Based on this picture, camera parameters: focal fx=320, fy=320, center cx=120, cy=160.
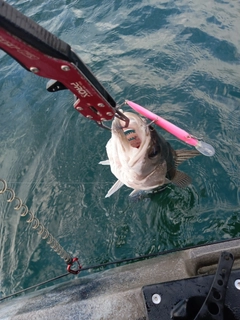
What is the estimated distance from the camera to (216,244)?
2.73 meters

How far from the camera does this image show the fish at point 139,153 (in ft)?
10.5

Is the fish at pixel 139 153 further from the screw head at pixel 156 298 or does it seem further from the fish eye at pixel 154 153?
the screw head at pixel 156 298

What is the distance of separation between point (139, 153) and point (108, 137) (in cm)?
221

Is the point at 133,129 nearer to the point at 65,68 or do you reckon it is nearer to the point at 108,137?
the point at 65,68

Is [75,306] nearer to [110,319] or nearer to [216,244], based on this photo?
[110,319]

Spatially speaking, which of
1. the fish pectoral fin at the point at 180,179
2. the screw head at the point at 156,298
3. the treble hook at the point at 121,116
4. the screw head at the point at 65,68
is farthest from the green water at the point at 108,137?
the screw head at the point at 65,68

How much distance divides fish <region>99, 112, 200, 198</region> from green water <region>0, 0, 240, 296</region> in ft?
3.01

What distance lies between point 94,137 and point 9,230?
2.03 metres

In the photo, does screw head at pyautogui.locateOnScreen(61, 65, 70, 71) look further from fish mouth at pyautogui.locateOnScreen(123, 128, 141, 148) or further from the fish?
fish mouth at pyautogui.locateOnScreen(123, 128, 141, 148)

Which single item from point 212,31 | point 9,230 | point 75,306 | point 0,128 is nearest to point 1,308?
point 75,306

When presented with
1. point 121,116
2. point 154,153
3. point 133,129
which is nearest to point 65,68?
point 121,116

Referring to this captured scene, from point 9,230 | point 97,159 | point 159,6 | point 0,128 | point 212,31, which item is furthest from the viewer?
point 159,6

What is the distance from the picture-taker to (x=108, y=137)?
18.0 feet

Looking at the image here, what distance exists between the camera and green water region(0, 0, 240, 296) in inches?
169
